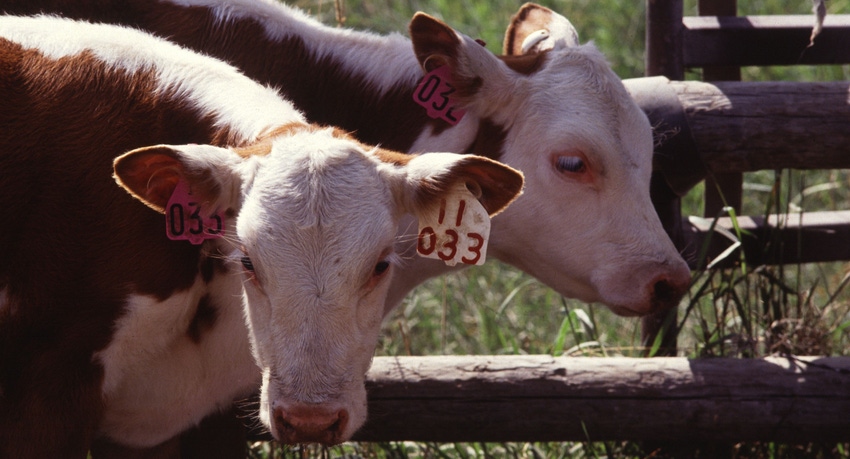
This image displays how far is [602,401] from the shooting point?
3805 mm

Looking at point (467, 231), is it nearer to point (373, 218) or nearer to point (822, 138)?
point (373, 218)

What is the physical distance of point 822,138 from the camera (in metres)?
4.01

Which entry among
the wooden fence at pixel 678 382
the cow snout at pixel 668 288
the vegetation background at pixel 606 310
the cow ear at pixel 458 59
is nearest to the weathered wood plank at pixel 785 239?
the vegetation background at pixel 606 310

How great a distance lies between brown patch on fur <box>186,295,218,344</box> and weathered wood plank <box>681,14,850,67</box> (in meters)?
2.40

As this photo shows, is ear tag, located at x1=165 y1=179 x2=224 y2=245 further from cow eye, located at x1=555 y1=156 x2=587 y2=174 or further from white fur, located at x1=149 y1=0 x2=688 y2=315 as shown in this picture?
cow eye, located at x1=555 y1=156 x2=587 y2=174

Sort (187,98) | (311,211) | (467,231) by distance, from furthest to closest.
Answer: (187,98), (467,231), (311,211)

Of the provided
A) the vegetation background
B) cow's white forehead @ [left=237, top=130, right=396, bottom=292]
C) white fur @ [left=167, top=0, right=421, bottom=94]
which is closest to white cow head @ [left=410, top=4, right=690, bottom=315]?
white fur @ [left=167, top=0, right=421, bottom=94]

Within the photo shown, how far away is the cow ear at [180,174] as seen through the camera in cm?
264

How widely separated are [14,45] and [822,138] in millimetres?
3045

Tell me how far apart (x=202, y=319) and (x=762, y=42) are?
2.75m

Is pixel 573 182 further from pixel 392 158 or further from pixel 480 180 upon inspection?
pixel 392 158

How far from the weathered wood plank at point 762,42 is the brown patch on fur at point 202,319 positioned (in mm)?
2404

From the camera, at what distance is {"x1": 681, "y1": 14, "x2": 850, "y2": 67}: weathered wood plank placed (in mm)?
4340

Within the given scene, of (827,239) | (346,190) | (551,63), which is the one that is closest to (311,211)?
(346,190)
